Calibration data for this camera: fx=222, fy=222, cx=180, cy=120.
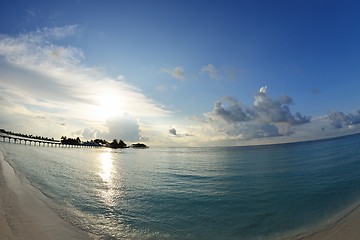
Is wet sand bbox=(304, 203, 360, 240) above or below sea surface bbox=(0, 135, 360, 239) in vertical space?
above

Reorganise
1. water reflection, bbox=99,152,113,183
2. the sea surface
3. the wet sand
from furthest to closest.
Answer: water reflection, bbox=99,152,113,183
the sea surface
the wet sand

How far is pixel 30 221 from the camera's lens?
50.4 ft

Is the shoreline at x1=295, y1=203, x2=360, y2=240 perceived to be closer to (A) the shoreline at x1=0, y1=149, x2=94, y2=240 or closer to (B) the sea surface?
(B) the sea surface

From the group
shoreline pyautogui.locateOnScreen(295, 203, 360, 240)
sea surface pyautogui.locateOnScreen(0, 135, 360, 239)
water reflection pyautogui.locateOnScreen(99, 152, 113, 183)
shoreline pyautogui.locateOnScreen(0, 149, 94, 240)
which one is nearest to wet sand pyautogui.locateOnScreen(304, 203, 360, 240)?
shoreline pyautogui.locateOnScreen(295, 203, 360, 240)

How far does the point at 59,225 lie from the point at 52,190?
13782 millimetres

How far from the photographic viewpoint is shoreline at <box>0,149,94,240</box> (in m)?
13.2

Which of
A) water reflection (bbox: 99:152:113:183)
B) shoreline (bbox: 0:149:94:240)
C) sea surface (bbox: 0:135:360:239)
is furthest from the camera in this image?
water reflection (bbox: 99:152:113:183)

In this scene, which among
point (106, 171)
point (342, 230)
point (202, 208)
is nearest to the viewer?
point (342, 230)

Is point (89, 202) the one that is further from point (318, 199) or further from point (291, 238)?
point (318, 199)

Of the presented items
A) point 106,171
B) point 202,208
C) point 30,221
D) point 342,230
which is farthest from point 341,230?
point 106,171

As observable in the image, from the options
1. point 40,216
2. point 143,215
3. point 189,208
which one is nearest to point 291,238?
point 189,208

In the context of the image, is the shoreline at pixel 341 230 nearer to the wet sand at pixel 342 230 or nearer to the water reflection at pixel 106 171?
the wet sand at pixel 342 230

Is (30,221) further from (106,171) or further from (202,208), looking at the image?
(106,171)

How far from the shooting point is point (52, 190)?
27312 millimetres
